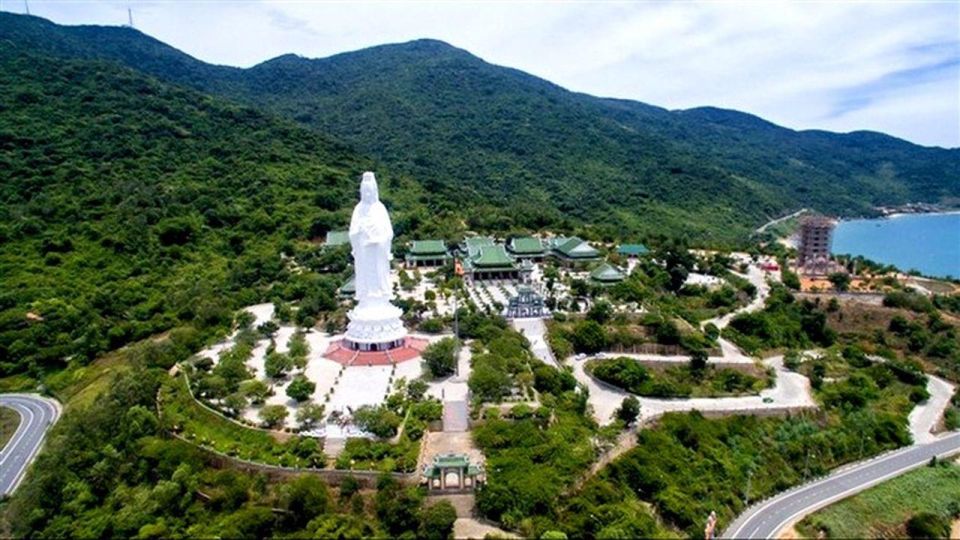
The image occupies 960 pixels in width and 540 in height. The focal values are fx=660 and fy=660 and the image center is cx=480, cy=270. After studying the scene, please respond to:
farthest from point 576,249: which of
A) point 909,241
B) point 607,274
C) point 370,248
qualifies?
point 909,241

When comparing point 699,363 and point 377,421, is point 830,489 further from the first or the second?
point 377,421

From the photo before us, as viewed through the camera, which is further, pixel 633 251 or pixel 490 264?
pixel 633 251

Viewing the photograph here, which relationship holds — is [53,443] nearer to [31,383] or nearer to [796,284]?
[31,383]

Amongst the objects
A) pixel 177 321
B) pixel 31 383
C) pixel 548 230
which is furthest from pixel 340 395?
pixel 548 230

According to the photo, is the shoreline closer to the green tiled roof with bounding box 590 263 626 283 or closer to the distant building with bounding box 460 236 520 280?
the green tiled roof with bounding box 590 263 626 283

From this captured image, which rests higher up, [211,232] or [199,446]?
[211,232]

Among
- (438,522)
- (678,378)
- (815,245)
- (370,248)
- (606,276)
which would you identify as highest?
(370,248)

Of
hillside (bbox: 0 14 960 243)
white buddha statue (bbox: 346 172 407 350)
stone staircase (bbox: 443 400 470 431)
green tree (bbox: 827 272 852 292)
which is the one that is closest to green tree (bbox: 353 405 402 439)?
stone staircase (bbox: 443 400 470 431)
